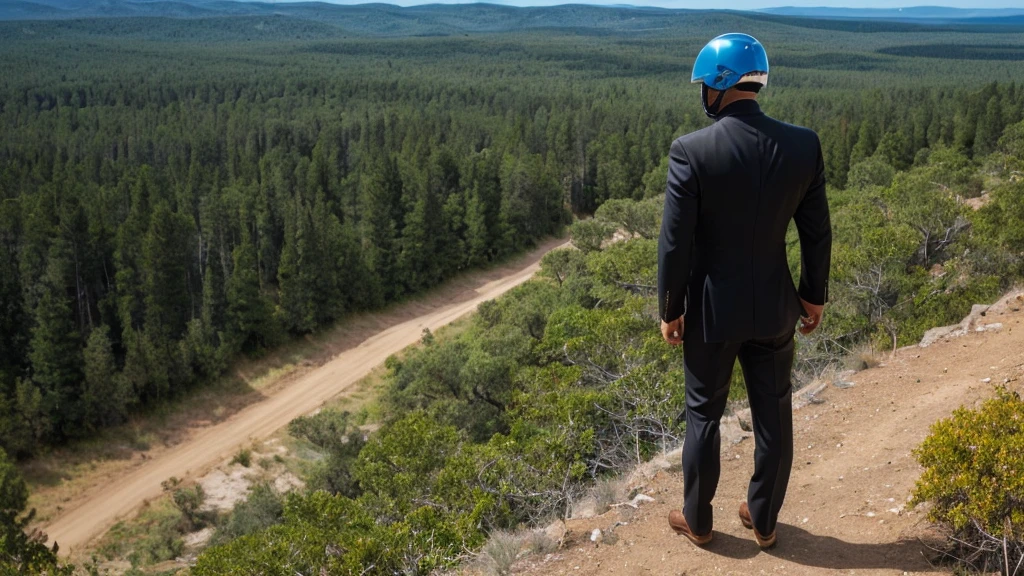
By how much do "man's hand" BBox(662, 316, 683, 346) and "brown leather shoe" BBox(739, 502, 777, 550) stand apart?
1.57 metres

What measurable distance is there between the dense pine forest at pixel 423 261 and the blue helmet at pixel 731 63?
202 inches

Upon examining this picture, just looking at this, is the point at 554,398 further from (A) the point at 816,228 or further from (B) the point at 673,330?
(A) the point at 816,228

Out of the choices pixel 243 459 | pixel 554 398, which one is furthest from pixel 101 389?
pixel 554 398

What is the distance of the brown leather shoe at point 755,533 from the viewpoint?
6.36 metres

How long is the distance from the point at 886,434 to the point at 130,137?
84215mm

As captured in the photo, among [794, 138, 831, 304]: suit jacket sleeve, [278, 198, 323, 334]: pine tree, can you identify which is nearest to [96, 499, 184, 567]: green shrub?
[278, 198, 323, 334]: pine tree

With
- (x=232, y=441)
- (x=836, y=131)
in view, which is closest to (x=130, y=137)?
(x=232, y=441)

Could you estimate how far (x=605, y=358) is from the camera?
18.1 m

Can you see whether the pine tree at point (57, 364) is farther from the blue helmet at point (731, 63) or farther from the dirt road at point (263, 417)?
the blue helmet at point (731, 63)

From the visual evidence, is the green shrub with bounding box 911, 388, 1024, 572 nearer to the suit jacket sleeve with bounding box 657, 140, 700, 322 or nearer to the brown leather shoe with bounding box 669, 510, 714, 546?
the brown leather shoe with bounding box 669, 510, 714, 546

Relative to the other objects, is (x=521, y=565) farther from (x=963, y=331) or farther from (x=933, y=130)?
(x=933, y=130)

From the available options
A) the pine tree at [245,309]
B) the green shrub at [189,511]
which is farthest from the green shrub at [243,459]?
the pine tree at [245,309]

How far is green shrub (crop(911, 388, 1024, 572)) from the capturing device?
5.80 m

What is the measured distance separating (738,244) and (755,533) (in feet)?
7.85
